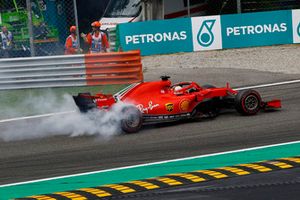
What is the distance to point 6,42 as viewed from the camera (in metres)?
24.3

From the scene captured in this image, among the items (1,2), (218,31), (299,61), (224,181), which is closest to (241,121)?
(224,181)

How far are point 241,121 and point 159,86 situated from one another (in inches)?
62.1

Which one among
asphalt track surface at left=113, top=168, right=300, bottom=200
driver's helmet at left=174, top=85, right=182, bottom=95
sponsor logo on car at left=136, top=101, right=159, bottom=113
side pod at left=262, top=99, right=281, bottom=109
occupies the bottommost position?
asphalt track surface at left=113, top=168, right=300, bottom=200

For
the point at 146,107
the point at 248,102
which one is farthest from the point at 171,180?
the point at 248,102

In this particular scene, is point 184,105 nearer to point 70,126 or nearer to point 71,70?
point 70,126

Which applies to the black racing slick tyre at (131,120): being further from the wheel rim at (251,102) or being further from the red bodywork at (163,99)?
the wheel rim at (251,102)

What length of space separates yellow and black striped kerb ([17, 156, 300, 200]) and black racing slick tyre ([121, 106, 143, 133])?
287 centimetres

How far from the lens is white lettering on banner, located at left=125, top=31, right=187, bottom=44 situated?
77.8ft

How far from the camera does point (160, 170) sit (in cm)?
1069

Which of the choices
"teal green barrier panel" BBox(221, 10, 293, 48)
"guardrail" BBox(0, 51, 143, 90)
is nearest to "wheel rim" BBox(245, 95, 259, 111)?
Result: "guardrail" BBox(0, 51, 143, 90)

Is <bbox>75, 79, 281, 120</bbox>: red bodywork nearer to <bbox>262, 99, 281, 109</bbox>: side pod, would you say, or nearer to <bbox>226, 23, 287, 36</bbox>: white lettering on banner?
<bbox>262, 99, 281, 109</bbox>: side pod

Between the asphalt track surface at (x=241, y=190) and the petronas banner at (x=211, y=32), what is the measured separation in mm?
14337

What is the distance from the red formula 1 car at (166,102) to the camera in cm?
1321

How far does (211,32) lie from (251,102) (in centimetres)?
1027
